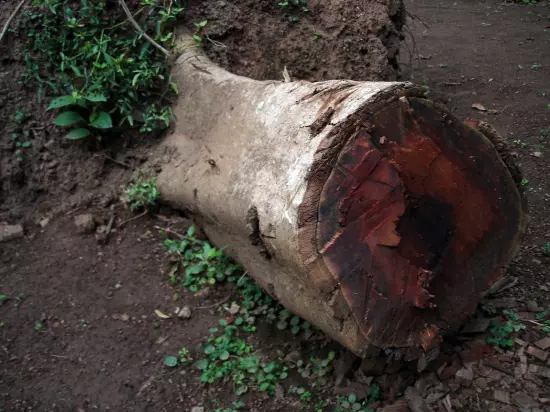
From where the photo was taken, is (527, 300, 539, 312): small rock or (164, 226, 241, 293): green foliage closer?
(527, 300, 539, 312): small rock

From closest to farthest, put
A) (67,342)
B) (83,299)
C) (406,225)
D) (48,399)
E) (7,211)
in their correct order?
1. (406,225)
2. (48,399)
3. (67,342)
4. (83,299)
5. (7,211)

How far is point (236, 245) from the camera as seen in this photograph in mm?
2615

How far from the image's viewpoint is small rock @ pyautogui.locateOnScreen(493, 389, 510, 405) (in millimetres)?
1967

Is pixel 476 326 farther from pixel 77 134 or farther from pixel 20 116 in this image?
pixel 20 116

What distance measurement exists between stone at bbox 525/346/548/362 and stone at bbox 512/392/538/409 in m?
0.19

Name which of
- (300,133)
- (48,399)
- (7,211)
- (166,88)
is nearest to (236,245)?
(300,133)

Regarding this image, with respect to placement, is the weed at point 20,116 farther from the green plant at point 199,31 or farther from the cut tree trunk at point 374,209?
the cut tree trunk at point 374,209

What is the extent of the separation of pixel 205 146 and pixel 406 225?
139cm

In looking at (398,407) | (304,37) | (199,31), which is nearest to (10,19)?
(199,31)

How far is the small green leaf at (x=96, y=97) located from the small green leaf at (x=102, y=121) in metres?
0.13

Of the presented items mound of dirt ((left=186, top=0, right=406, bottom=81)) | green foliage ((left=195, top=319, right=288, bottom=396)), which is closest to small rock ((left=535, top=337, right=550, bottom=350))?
green foliage ((left=195, top=319, right=288, bottom=396))

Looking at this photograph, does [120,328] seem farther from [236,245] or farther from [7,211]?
[7,211]

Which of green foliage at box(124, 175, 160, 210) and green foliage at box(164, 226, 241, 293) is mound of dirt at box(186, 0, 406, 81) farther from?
green foliage at box(164, 226, 241, 293)

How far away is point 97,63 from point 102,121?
352mm
